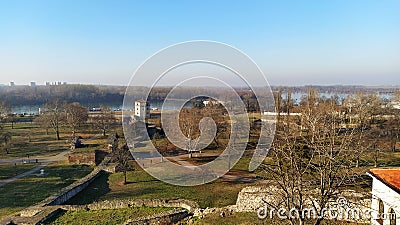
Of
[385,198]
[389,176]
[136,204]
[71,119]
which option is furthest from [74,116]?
[385,198]

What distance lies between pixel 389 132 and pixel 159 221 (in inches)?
1102

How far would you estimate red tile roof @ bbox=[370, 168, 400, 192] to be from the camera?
8.66 m

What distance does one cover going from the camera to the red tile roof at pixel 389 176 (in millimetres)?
8656

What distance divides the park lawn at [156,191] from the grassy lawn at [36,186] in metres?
2.02

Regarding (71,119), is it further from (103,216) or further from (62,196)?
(103,216)

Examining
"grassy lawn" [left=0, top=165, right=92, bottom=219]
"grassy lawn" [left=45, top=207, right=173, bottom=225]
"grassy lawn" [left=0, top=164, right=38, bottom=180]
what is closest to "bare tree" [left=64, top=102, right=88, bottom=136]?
"grassy lawn" [left=0, top=164, right=38, bottom=180]

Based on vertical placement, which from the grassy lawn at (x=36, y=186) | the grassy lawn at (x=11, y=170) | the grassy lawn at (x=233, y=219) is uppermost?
the grassy lawn at (x=233, y=219)

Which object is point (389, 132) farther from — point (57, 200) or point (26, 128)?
point (26, 128)

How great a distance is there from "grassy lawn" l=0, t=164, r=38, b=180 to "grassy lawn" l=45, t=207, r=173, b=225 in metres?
10.6

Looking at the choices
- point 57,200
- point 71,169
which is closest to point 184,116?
point 71,169

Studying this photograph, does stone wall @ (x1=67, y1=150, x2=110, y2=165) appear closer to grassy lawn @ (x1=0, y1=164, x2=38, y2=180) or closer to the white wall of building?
grassy lawn @ (x1=0, y1=164, x2=38, y2=180)

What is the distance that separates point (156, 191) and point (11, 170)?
43.2ft

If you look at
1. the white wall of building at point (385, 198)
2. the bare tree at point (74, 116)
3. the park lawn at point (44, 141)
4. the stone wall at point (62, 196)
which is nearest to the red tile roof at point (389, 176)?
the white wall of building at point (385, 198)

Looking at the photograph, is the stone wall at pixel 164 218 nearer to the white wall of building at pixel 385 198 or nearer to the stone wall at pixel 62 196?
the stone wall at pixel 62 196
